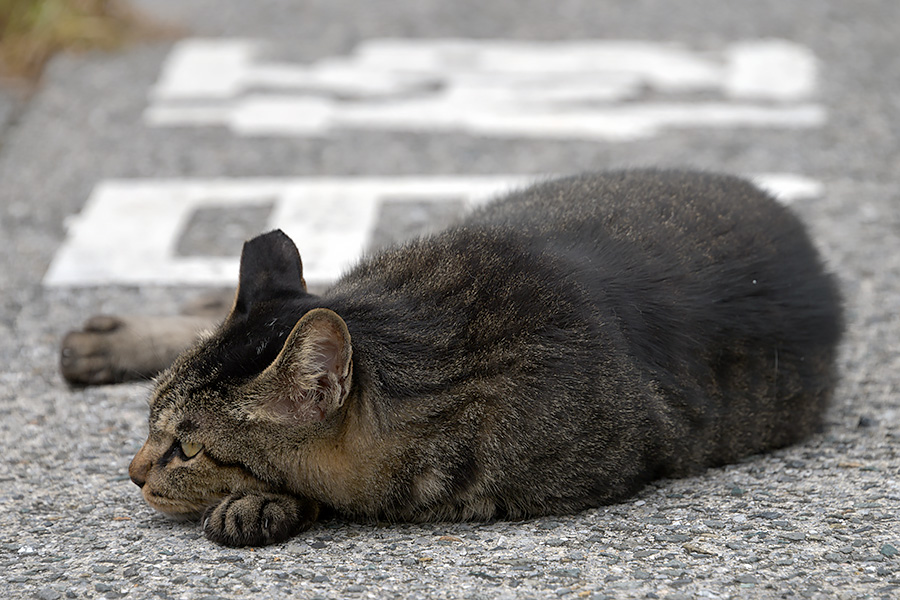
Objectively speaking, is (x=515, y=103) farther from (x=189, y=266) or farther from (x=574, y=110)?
(x=189, y=266)

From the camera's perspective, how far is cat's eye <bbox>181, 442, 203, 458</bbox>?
3.22 meters

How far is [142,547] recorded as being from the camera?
3.12m

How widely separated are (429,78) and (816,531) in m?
5.14

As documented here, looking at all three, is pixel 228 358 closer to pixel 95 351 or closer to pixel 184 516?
pixel 184 516

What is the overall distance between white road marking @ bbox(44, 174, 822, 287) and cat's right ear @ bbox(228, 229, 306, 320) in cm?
194

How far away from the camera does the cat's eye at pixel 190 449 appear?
3221 millimetres

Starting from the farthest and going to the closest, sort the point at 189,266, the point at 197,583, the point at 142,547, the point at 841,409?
1. the point at 189,266
2. the point at 841,409
3. the point at 142,547
4. the point at 197,583

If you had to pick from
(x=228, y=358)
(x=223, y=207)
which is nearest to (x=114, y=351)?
(x=228, y=358)

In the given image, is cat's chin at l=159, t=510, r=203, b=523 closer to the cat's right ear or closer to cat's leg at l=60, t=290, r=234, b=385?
the cat's right ear

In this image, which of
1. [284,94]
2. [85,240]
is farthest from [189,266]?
[284,94]

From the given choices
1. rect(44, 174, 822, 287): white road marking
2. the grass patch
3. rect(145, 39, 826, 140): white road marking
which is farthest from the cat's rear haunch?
the grass patch

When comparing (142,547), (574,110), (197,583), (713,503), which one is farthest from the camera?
(574,110)

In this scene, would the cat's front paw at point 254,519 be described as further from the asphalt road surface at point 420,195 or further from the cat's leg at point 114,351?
the cat's leg at point 114,351

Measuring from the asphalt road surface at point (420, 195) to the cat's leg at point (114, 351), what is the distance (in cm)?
7
